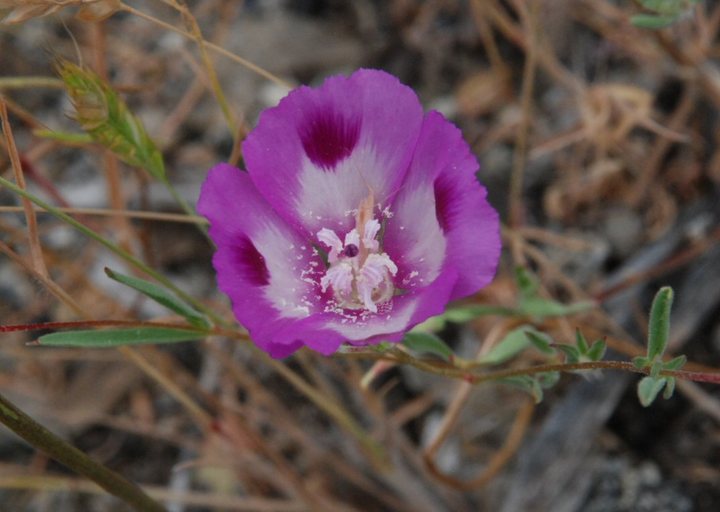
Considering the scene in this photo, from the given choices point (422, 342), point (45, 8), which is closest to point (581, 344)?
point (422, 342)

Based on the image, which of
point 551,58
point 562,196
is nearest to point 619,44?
point 551,58

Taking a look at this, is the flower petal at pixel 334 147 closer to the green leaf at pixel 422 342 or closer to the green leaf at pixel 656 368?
the green leaf at pixel 422 342

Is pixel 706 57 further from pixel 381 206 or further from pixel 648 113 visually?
pixel 381 206

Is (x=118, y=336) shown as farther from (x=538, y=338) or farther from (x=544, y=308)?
(x=544, y=308)

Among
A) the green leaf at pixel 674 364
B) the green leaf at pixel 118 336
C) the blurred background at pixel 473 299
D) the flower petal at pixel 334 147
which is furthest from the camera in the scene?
the blurred background at pixel 473 299

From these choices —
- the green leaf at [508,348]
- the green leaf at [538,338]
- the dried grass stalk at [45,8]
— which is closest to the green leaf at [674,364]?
the green leaf at [538,338]

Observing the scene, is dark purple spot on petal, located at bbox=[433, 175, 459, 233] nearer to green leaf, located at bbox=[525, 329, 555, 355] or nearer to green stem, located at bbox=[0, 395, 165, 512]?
green leaf, located at bbox=[525, 329, 555, 355]

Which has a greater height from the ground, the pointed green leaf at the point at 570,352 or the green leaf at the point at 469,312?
the pointed green leaf at the point at 570,352

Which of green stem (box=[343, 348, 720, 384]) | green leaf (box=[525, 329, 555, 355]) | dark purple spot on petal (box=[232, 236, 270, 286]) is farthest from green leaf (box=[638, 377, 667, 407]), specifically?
dark purple spot on petal (box=[232, 236, 270, 286])
